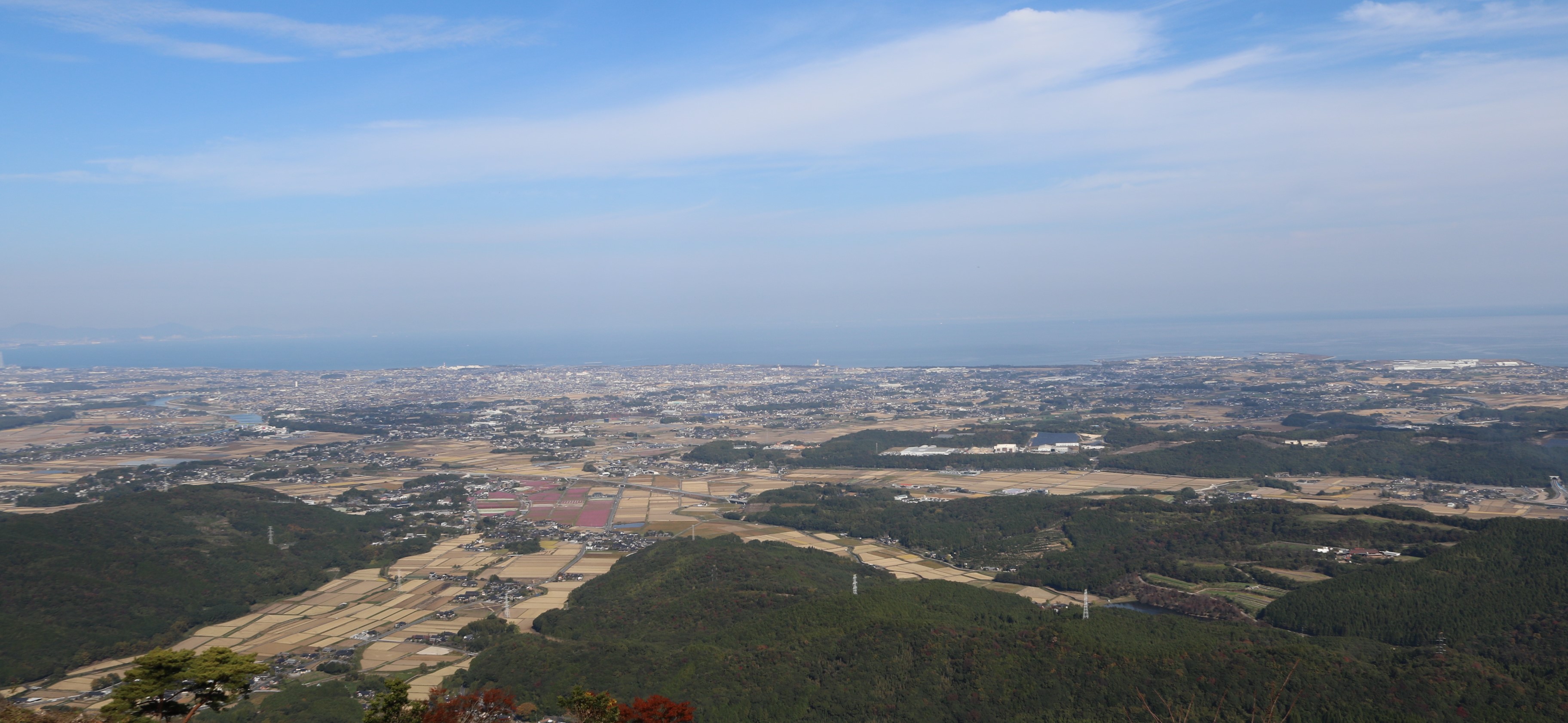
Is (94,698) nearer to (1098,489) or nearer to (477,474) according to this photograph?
(477,474)

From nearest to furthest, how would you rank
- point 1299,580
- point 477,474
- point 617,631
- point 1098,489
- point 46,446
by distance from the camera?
point 617,631, point 1299,580, point 1098,489, point 477,474, point 46,446

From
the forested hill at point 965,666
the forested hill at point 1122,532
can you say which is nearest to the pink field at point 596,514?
the forested hill at point 1122,532

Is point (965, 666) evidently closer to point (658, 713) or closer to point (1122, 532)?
point (658, 713)

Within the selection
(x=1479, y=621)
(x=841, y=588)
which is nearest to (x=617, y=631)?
(x=841, y=588)

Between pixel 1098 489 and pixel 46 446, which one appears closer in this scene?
pixel 1098 489

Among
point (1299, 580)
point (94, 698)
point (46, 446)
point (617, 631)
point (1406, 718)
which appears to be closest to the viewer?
point (1406, 718)
